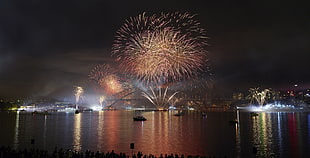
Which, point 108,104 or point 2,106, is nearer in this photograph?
point 2,106

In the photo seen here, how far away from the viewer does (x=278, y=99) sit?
648 feet

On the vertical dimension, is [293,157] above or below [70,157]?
below

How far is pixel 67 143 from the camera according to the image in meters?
24.9

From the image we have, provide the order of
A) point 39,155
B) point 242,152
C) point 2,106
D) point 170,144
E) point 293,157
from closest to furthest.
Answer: point 39,155
point 293,157
point 242,152
point 170,144
point 2,106

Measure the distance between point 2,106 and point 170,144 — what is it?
163m

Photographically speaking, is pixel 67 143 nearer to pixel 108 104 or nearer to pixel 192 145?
pixel 192 145

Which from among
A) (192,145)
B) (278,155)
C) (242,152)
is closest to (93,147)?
(192,145)

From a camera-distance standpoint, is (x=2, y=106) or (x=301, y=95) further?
(x=301, y=95)


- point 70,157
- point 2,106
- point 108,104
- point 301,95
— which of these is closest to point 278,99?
point 301,95

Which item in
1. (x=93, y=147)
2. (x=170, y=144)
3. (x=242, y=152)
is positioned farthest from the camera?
(x=170, y=144)

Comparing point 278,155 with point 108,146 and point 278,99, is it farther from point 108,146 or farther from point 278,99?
point 278,99

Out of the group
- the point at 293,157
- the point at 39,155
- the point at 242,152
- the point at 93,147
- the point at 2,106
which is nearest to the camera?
the point at 39,155

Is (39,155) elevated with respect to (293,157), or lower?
elevated

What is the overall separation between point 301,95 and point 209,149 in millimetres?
200883
